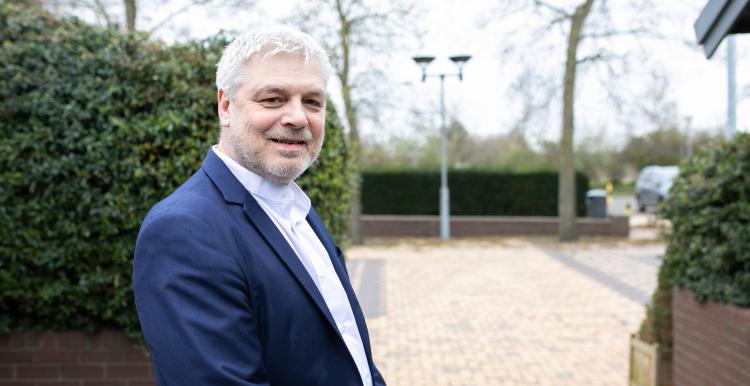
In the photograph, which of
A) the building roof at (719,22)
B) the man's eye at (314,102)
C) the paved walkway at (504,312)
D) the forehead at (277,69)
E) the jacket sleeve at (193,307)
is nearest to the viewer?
the jacket sleeve at (193,307)

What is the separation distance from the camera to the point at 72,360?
421 cm

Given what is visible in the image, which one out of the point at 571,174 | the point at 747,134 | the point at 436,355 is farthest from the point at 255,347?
the point at 571,174

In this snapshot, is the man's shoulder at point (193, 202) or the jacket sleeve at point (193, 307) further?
the man's shoulder at point (193, 202)

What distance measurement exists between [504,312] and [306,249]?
24.0 feet

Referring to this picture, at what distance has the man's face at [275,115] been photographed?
1.56m

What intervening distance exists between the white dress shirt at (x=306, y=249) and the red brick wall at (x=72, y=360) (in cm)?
287

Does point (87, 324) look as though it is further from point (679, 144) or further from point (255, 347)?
point (679, 144)

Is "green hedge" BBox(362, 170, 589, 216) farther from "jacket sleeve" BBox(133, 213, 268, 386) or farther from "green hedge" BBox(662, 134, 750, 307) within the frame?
"jacket sleeve" BBox(133, 213, 268, 386)

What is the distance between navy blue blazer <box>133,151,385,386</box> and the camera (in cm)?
134

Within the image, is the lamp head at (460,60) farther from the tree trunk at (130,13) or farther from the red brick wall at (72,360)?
the red brick wall at (72,360)

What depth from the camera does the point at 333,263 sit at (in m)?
1.85

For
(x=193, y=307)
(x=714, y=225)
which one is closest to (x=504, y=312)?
(x=714, y=225)

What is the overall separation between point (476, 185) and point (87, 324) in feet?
58.7

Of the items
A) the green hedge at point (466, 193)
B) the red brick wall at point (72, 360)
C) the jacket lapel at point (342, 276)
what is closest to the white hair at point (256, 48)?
the jacket lapel at point (342, 276)
